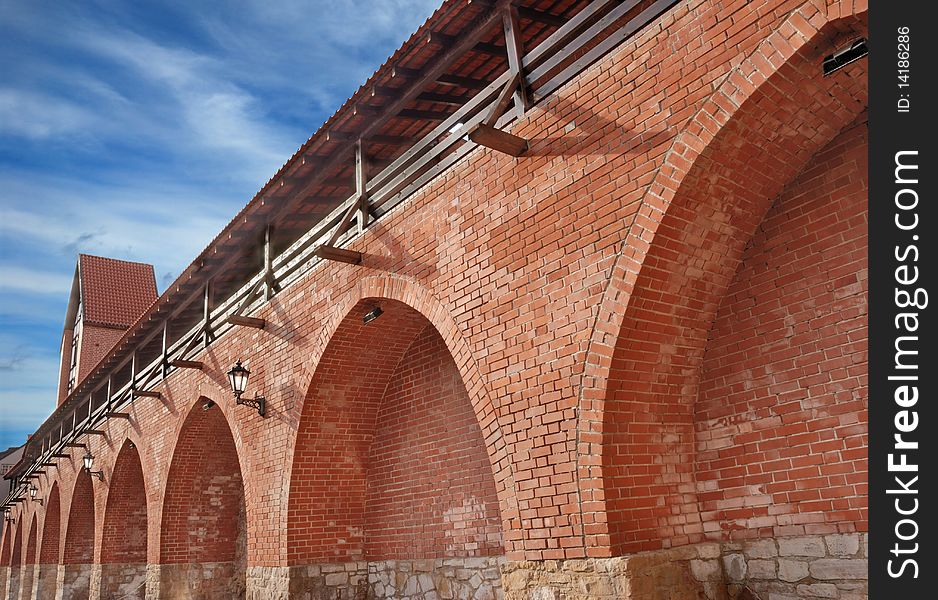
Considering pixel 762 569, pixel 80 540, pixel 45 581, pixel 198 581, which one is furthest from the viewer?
pixel 45 581

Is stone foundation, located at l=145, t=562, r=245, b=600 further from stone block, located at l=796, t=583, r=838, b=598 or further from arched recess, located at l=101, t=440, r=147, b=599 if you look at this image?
stone block, located at l=796, t=583, r=838, b=598

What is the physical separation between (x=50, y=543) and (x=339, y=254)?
62.0ft

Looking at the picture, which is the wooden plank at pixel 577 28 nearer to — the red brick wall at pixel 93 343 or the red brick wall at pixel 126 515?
the red brick wall at pixel 126 515

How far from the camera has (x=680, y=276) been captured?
4.98 meters

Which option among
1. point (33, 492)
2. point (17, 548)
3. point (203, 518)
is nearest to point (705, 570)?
point (203, 518)

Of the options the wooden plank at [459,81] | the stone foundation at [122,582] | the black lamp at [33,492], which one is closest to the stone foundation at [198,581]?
the stone foundation at [122,582]

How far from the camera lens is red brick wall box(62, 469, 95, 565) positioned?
59.9ft

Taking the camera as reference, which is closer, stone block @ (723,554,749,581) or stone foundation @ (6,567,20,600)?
stone block @ (723,554,749,581)

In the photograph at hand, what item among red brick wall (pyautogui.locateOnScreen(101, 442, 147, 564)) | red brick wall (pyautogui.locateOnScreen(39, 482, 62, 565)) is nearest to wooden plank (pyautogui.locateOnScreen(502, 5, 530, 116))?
red brick wall (pyautogui.locateOnScreen(101, 442, 147, 564))

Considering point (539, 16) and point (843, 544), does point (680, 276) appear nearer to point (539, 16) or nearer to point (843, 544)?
point (843, 544)

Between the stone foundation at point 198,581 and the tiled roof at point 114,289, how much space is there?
18.8m

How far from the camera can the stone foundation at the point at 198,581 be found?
38.9 ft

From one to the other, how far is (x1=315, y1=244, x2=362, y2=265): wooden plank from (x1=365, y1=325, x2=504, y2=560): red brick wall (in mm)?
1291
